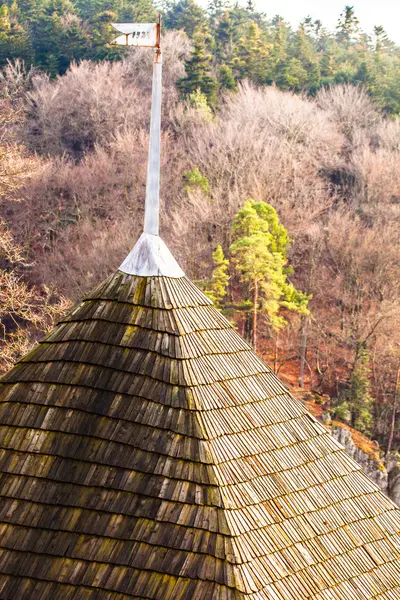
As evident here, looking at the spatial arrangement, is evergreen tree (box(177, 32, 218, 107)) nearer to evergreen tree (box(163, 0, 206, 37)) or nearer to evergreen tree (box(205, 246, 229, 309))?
evergreen tree (box(163, 0, 206, 37))

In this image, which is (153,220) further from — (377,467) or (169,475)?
(377,467)

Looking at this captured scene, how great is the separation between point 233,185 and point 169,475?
120 ft

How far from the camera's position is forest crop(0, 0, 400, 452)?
3173cm

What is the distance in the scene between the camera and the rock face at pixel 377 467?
79.3 ft

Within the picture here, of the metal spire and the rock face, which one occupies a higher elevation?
the metal spire

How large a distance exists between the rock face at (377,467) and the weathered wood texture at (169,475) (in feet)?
64.3

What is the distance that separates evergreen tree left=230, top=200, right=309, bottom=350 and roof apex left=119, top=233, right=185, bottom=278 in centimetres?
2443

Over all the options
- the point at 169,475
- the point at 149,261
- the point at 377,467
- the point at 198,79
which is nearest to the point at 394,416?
the point at 377,467

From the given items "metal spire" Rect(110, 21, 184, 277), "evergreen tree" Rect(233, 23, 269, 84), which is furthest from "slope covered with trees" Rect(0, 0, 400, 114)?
"metal spire" Rect(110, 21, 184, 277)

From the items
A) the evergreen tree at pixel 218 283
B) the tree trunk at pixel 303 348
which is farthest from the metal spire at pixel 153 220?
the tree trunk at pixel 303 348

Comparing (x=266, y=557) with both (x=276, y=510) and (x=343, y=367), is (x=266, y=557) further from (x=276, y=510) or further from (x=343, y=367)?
(x=343, y=367)

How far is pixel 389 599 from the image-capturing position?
15.5 ft

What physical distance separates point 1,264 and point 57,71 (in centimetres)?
2374

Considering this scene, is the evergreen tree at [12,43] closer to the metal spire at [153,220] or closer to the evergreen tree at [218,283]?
the evergreen tree at [218,283]
